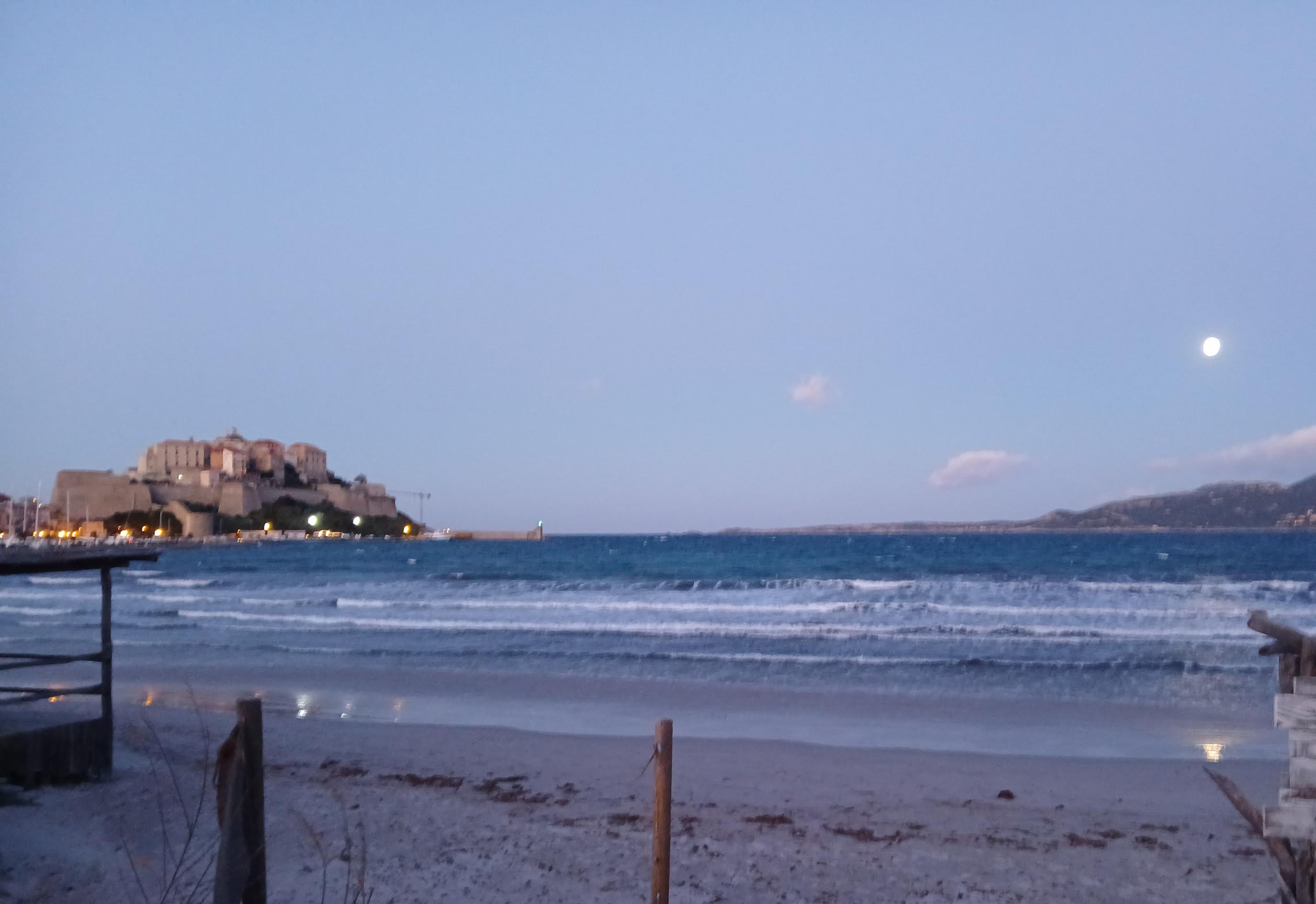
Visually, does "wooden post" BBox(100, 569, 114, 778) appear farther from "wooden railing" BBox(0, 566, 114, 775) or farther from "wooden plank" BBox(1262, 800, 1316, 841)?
"wooden plank" BBox(1262, 800, 1316, 841)

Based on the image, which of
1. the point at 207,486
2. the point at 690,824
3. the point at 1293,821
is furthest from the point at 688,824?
the point at 207,486

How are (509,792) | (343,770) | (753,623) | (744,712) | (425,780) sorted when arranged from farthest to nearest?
(753,623) < (744,712) < (343,770) < (425,780) < (509,792)

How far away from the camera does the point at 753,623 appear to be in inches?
891

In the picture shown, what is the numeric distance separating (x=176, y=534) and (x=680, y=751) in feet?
346

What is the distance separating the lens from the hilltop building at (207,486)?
9969 cm

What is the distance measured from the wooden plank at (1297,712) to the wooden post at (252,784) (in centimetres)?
314

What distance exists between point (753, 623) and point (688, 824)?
15.6 meters

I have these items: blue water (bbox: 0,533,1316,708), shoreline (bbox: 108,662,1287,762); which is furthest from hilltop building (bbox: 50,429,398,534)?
Result: shoreline (bbox: 108,662,1287,762)

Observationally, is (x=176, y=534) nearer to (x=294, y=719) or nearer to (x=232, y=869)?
(x=294, y=719)

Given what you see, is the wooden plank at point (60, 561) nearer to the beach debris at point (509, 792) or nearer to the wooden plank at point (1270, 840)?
the beach debris at point (509, 792)

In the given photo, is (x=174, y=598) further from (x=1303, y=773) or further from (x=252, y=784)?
(x=1303, y=773)

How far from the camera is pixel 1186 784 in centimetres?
861

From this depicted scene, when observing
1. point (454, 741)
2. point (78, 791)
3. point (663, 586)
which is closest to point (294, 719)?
point (454, 741)

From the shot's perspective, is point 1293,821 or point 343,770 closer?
point 1293,821
